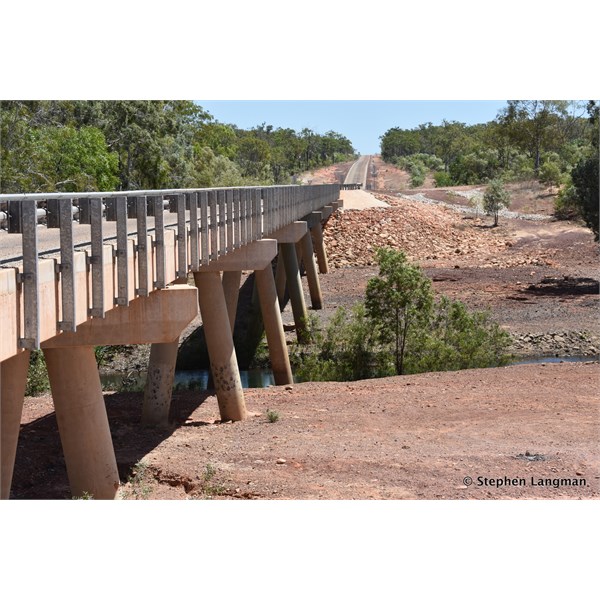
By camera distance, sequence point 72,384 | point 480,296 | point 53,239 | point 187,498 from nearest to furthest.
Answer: point 53,239 → point 72,384 → point 187,498 → point 480,296

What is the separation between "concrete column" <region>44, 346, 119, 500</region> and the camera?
14.3m

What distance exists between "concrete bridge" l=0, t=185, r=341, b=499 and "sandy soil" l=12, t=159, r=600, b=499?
1263 millimetres

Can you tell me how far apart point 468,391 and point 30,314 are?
16838 mm

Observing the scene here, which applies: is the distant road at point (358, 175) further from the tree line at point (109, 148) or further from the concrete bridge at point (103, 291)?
the concrete bridge at point (103, 291)

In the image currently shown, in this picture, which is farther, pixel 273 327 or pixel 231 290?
pixel 273 327

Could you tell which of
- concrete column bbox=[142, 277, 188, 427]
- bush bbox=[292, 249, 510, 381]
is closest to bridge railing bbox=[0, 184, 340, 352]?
concrete column bbox=[142, 277, 188, 427]

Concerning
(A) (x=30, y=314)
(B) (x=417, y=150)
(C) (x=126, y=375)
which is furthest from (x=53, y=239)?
(B) (x=417, y=150)

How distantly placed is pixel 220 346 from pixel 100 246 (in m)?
12.3

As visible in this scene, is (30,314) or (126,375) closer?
(30,314)

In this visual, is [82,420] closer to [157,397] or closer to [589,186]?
[157,397]

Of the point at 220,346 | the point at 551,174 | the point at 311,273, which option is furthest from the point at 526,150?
the point at 220,346

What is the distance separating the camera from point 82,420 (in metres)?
14.5

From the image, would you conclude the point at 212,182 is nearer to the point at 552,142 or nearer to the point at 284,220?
the point at 284,220

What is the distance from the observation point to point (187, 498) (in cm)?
1603
